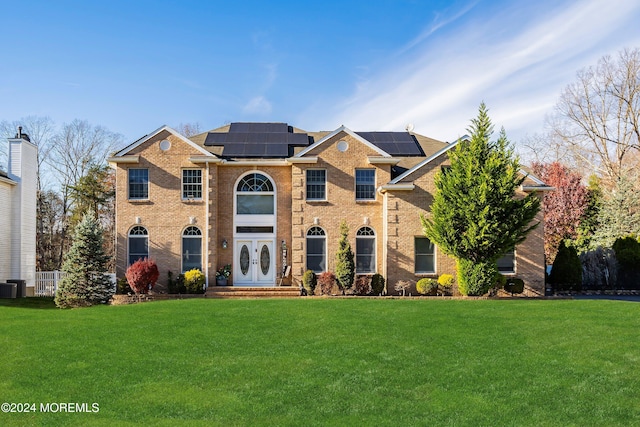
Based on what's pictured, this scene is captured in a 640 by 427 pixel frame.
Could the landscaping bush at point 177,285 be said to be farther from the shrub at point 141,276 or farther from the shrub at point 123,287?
the shrub at point 123,287

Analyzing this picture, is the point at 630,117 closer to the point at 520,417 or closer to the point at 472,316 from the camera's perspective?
the point at 472,316

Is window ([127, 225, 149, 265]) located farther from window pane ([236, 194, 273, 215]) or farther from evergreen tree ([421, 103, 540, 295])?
evergreen tree ([421, 103, 540, 295])

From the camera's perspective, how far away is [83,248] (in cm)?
2241

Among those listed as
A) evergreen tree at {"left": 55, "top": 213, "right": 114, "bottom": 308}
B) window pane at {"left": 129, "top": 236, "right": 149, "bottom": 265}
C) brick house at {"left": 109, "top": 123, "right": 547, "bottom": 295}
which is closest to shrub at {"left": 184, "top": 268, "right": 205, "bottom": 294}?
brick house at {"left": 109, "top": 123, "right": 547, "bottom": 295}

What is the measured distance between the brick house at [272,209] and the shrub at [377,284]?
1.12 m

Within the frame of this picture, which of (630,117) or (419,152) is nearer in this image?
(419,152)

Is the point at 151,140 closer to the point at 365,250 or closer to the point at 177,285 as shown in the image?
the point at 177,285

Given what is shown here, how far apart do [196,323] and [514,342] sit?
318 inches

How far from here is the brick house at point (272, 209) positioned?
79.0 ft

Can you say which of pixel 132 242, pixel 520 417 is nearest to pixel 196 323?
pixel 520 417

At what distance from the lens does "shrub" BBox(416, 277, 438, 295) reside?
75.9ft

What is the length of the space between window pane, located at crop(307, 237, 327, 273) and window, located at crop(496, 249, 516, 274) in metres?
7.46

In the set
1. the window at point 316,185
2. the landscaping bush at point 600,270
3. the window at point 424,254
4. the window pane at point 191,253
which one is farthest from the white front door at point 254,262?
the landscaping bush at point 600,270

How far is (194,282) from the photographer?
925 inches
